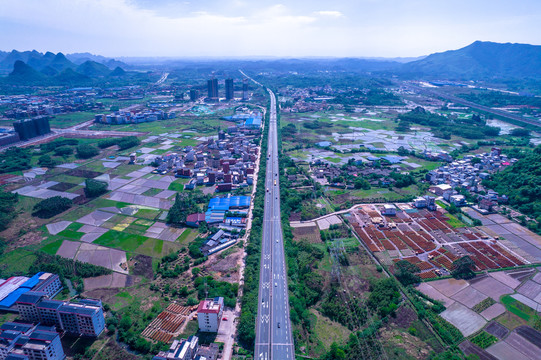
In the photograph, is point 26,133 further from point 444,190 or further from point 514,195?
point 514,195

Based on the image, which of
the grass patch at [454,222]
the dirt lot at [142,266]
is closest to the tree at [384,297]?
the grass patch at [454,222]

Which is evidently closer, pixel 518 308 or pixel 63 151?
pixel 518 308

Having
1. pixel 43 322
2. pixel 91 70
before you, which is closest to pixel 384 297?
pixel 43 322

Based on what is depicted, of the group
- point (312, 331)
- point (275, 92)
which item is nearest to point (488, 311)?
point (312, 331)

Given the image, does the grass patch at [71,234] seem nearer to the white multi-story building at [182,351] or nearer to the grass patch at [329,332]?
the white multi-story building at [182,351]

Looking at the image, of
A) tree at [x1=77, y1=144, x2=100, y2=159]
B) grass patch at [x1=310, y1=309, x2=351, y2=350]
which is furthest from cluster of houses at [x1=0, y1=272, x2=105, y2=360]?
tree at [x1=77, y1=144, x2=100, y2=159]

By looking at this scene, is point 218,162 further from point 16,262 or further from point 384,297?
point 384,297
